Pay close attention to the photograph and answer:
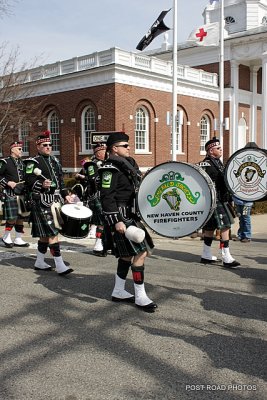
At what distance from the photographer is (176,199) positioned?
4637 millimetres

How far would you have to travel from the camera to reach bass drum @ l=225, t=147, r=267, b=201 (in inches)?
217

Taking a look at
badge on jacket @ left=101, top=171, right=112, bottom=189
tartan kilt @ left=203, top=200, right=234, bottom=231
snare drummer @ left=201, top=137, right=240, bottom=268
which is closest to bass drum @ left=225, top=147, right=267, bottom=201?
snare drummer @ left=201, top=137, right=240, bottom=268

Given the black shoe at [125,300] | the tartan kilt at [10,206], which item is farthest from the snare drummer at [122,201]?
the tartan kilt at [10,206]

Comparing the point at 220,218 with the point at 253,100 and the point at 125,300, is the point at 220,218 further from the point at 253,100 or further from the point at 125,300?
the point at 253,100

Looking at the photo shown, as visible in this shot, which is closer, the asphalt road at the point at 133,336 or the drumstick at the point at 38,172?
the asphalt road at the point at 133,336

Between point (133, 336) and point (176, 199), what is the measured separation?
4.76ft

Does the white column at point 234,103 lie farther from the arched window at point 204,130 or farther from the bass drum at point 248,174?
the bass drum at point 248,174

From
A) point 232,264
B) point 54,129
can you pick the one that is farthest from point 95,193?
point 54,129

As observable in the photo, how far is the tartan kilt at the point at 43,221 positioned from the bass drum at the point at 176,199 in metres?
1.93

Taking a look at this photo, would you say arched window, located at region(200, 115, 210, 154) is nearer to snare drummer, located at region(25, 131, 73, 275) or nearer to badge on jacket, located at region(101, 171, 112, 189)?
snare drummer, located at region(25, 131, 73, 275)

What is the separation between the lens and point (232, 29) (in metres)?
37.5

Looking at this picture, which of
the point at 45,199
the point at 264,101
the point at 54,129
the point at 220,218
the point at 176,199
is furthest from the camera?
the point at 264,101

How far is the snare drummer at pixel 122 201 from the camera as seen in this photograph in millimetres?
4664

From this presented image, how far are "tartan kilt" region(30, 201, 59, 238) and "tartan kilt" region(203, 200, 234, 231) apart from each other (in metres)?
A: 2.27
